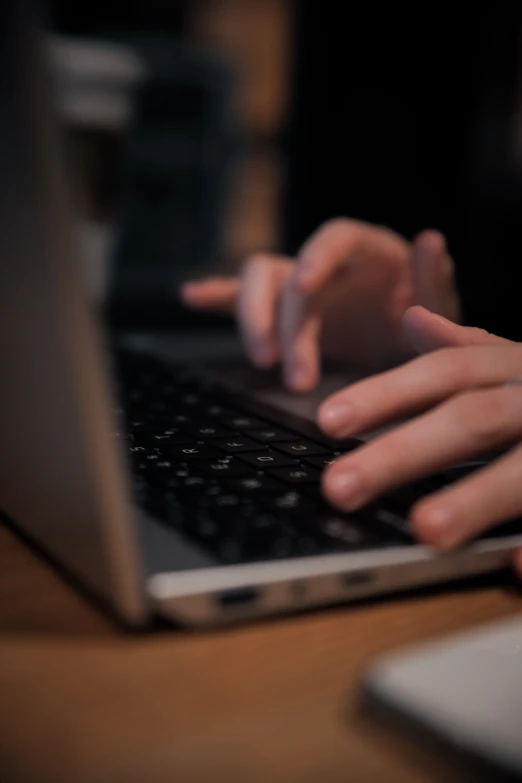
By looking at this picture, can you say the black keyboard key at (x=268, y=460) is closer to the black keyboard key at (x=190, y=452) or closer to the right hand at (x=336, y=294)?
the black keyboard key at (x=190, y=452)

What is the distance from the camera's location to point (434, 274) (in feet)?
1.85

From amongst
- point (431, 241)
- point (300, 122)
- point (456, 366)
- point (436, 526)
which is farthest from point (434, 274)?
point (300, 122)

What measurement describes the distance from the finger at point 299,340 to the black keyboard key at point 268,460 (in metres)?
0.16

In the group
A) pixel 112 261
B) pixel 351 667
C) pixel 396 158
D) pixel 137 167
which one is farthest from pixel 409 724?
pixel 396 158

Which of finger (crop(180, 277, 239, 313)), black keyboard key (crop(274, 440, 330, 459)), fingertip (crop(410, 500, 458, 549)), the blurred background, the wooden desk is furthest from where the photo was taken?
the blurred background

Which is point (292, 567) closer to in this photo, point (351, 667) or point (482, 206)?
point (351, 667)

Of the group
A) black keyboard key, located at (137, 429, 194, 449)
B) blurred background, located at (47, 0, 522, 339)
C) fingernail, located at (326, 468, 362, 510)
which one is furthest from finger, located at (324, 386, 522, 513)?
blurred background, located at (47, 0, 522, 339)

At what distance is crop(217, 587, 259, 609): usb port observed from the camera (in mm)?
292

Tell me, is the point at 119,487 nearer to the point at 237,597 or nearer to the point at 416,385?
the point at 237,597

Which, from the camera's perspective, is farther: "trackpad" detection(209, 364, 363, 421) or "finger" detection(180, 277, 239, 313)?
"finger" detection(180, 277, 239, 313)

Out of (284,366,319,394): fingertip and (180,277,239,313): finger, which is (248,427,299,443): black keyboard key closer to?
(284,366,319,394): fingertip

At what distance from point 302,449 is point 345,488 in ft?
0.32

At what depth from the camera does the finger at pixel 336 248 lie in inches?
24.1

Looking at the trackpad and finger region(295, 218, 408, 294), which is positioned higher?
finger region(295, 218, 408, 294)
